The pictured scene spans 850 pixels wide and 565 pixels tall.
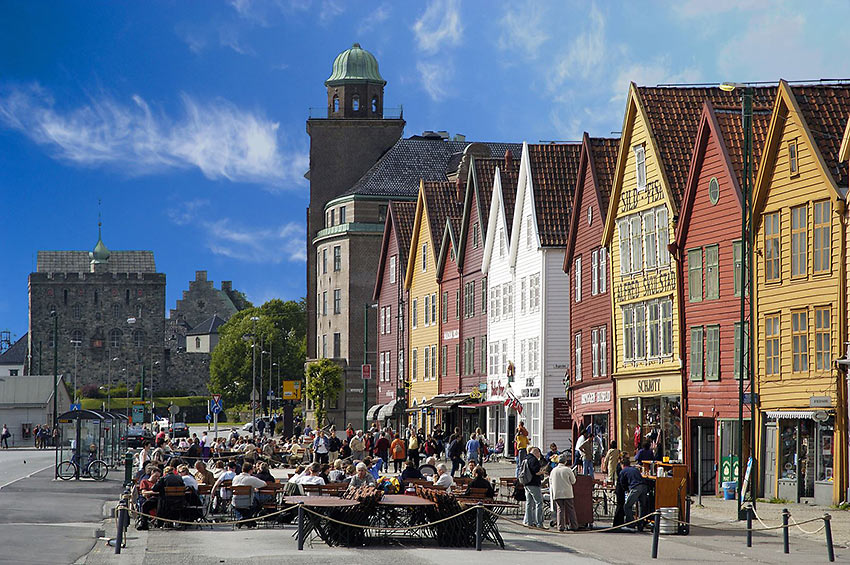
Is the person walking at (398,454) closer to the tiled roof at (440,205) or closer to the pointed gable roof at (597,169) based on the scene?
the pointed gable roof at (597,169)

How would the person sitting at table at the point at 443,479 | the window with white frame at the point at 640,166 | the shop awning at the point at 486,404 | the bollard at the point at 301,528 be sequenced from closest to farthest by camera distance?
the bollard at the point at 301,528
the person sitting at table at the point at 443,479
the window with white frame at the point at 640,166
the shop awning at the point at 486,404

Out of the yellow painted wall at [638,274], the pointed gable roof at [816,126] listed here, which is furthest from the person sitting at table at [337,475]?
the pointed gable roof at [816,126]

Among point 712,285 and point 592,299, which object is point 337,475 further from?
point 592,299

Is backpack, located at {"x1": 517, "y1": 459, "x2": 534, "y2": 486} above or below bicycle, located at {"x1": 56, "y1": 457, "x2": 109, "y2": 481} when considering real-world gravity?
above

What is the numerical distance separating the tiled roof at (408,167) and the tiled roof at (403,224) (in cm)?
1313

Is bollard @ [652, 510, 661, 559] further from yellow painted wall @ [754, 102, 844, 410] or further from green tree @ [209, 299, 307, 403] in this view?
green tree @ [209, 299, 307, 403]

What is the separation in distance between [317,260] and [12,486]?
58083mm

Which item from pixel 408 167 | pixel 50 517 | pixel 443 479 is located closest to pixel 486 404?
pixel 443 479

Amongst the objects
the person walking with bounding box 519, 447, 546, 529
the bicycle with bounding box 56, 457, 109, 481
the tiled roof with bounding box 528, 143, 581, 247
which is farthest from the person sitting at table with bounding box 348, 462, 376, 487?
the tiled roof with bounding box 528, 143, 581, 247

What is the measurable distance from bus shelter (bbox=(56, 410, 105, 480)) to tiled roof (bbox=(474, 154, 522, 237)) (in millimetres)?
20027

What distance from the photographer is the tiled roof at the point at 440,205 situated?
71.9 m

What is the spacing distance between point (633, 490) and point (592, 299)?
77.2 ft

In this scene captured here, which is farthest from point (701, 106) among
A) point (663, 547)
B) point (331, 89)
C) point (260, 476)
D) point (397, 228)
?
point (331, 89)

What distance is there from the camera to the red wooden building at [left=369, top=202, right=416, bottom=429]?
7838 cm
